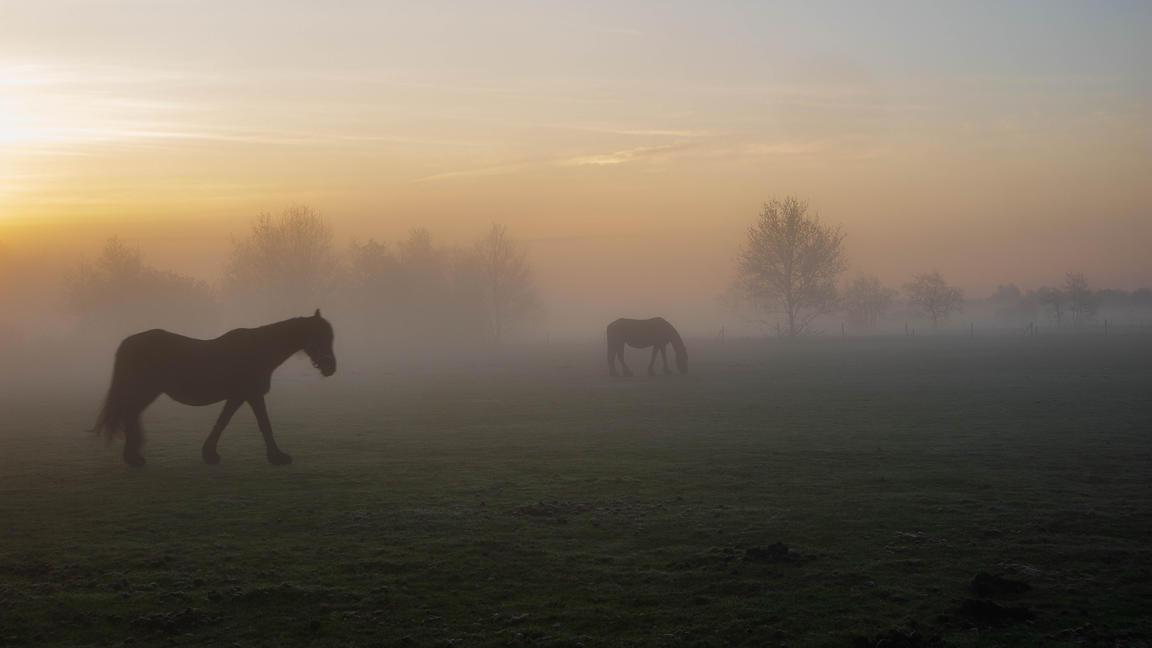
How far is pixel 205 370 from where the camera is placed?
14.6 meters

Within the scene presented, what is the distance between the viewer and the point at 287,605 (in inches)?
285

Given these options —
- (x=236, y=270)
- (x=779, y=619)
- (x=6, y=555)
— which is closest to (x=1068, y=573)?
(x=779, y=619)

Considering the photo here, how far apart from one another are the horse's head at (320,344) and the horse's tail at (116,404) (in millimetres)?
3105

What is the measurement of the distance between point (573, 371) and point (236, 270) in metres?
49.7

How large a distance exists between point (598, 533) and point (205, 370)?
28.8 ft

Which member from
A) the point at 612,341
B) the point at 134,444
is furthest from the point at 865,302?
the point at 134,444

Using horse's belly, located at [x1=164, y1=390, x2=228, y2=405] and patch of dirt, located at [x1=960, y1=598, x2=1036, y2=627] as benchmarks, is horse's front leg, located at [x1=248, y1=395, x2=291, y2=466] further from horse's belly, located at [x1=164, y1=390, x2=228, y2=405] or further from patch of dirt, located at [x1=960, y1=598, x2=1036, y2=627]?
patch of dirt, located at [x1=960, y1=598, x2=1036, y2=627]

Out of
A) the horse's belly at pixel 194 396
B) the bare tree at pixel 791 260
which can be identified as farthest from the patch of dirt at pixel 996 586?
the bare tree at pixel 791 260

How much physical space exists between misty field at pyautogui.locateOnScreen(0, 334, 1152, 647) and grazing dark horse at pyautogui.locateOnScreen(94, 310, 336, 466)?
35.4 inches

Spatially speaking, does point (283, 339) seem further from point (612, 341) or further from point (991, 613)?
point (612, 341)

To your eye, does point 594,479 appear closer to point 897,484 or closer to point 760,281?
point 897,484

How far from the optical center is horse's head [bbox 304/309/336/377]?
48.9 feet

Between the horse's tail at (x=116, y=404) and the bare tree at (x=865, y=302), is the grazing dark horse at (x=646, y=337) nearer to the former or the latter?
the horse's tail at (x=116, y=404)

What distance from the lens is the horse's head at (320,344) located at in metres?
14.9
